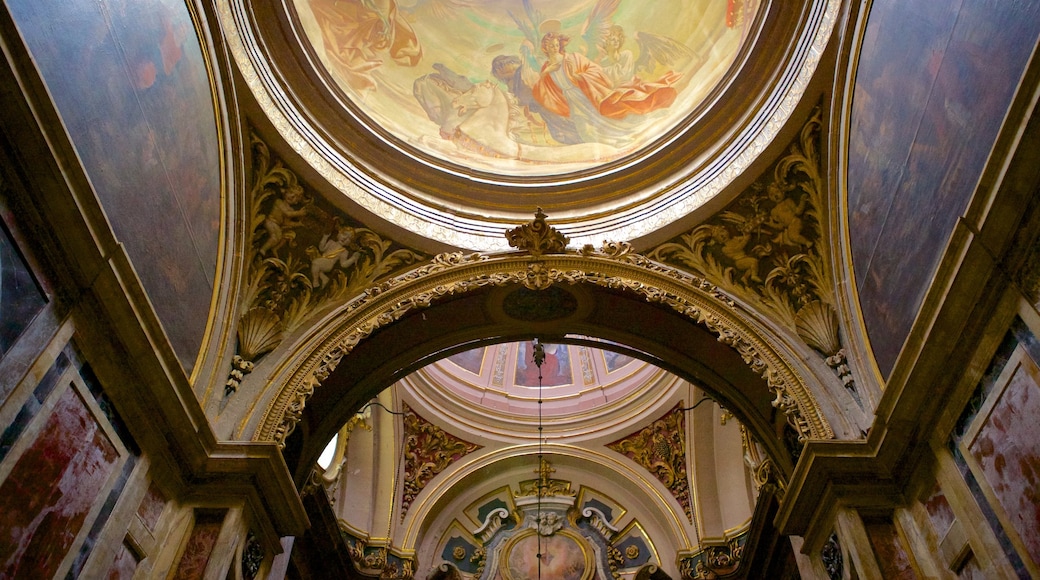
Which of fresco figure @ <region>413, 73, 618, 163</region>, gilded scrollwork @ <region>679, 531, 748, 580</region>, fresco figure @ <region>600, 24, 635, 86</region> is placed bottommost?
gilded scrollwork @ <region>679, 531, 748, 580</region>

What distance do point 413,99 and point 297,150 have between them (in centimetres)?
290

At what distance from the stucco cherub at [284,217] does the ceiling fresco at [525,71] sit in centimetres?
172

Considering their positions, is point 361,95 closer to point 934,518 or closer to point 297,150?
point 297,150

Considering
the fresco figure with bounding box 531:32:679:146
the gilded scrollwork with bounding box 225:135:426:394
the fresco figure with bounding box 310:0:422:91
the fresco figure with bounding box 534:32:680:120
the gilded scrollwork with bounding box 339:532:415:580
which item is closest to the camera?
the gilded scrollwork with bounding box 225:135:426:394

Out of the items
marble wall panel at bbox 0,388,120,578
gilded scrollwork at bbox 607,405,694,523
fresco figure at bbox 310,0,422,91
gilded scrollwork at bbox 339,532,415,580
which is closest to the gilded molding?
marble wall panel at bbox 0,388,120,578

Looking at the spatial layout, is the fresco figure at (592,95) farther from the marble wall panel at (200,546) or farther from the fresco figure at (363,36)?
the marble wall panel at (200,546)

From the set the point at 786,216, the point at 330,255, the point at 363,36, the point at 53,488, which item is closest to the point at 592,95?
the point at 363,36

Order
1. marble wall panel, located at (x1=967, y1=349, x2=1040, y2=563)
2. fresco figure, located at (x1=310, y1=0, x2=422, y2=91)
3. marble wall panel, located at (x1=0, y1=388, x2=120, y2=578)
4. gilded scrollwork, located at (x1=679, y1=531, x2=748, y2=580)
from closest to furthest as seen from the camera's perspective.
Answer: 1. marble wall panel, located at (x1=0, y1=388, x2=120, y2=578)
2. marble wall panel, located at (x1=967, y1=349, x2=1040, y2=563)
3. fresco figure, located at (x1=310, y1=0, x2=422, y2=91)
4. gilded scrollwork, located at (x1=679, y1=531, x2=748, y2=580)

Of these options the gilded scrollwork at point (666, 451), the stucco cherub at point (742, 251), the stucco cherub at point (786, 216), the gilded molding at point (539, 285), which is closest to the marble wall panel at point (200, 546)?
the gilded molding at point (539, 285)

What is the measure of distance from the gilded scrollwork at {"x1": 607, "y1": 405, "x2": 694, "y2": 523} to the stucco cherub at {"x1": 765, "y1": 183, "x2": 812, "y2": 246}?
5.77m

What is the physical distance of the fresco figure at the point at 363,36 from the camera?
1053 centimetres

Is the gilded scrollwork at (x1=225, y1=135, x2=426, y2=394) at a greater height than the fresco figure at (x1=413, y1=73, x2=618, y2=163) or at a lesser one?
lesser

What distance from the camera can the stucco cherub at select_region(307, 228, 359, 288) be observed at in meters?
9.16

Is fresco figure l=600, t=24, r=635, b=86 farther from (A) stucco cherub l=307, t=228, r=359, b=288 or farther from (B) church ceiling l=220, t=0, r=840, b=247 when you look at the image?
(A) stucco cherub l=307, t=228, r=359, b=288
